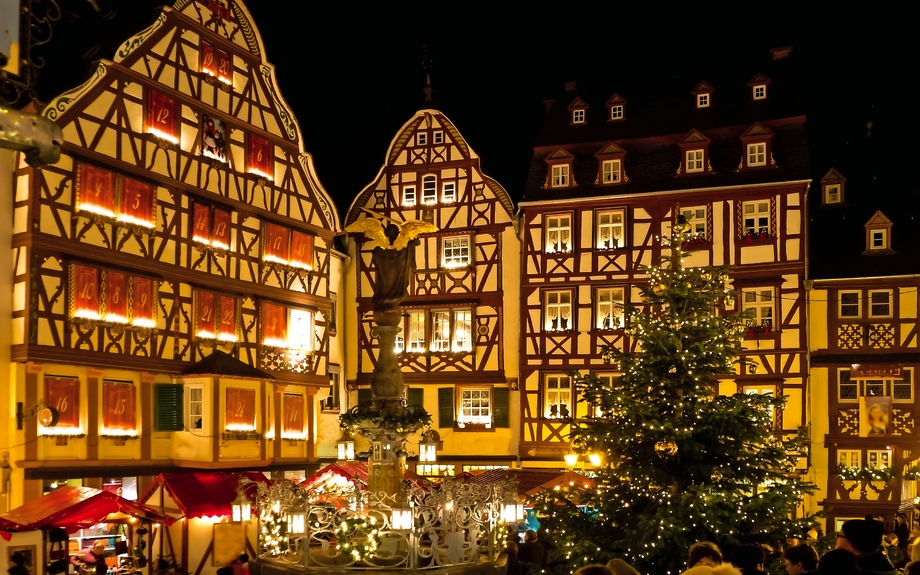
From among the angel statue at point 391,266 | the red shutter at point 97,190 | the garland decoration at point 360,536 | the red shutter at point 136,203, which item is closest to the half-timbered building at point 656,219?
the red shutter at point 136,203

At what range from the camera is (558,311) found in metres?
34.8

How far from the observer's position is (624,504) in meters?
14.4

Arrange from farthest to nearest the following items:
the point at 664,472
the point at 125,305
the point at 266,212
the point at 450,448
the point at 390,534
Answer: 1. the point at 450,448
2. the point at 266,212
3. the point at 125,305
4. the point at 390,534
5. the point at 664,472

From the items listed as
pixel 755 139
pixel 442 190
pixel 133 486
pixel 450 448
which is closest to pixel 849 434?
pixel 755 139

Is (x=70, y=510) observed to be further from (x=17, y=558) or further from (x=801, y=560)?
(x=801, y=560)

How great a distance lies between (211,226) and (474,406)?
11606 mm

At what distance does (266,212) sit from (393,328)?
13.6 m

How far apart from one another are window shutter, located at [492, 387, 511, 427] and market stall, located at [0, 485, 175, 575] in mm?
12966

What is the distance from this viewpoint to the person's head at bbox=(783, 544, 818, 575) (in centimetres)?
929

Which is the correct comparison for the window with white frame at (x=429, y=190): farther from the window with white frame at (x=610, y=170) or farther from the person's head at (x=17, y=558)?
the person's head at (x=17, y=558)

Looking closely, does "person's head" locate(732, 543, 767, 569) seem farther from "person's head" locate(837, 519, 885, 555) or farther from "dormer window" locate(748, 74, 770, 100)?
"dormer window" locate(748, 74, 770, 100)

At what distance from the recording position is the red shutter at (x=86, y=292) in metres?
23.6

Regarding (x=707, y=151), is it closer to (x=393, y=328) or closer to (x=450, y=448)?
(x=450, y=448)

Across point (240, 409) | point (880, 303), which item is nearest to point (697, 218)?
point (880, 303)
